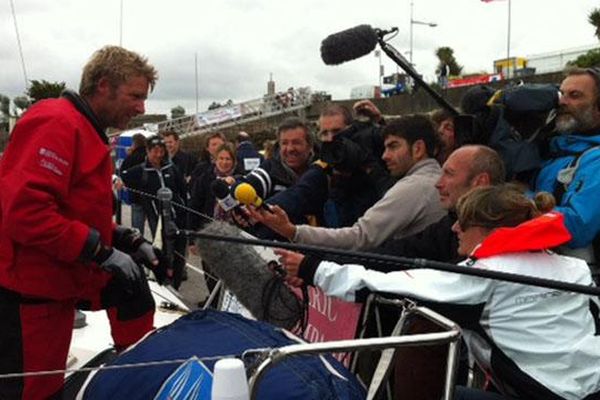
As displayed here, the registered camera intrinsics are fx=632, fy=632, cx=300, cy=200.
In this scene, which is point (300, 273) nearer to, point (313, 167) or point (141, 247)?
point (141, 247)

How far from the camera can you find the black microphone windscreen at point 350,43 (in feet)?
9.48

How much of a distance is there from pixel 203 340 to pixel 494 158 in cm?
152

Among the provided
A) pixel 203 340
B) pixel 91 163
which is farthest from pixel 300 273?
pixel 91 163

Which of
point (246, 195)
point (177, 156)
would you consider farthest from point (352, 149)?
point (177, 156)

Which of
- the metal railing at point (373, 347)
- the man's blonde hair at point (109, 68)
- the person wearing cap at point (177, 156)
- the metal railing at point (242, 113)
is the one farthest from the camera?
the metal railing at point (242, 113)

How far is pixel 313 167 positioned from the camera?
357 cm

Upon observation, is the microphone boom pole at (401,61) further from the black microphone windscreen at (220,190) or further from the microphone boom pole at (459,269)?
the microphone boom pole at (459,269)

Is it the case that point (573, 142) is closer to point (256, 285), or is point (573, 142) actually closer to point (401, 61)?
point (401, 61)

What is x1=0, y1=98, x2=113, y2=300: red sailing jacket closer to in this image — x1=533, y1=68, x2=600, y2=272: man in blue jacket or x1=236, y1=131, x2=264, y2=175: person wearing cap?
x1=533, y1=68, x2=600, y2=272: man in blue jacket

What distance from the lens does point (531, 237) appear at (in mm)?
1965

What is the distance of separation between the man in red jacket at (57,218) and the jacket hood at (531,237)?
1.29 m

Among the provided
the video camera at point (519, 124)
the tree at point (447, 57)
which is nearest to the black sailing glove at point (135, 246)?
the video camera at point (519, 124)

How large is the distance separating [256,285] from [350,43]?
1.18 meters

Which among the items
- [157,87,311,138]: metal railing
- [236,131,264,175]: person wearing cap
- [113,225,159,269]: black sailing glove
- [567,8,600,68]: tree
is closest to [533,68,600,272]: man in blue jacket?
[113,225,159,269]: black sailing glove
